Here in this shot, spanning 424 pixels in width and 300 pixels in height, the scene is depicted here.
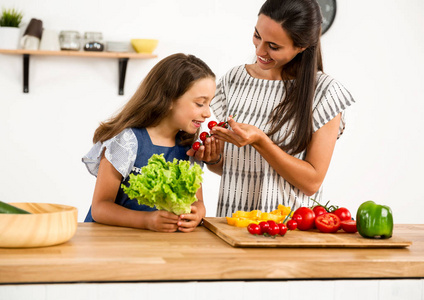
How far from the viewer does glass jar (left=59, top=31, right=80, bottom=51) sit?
4023mm

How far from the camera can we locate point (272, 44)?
2.02m

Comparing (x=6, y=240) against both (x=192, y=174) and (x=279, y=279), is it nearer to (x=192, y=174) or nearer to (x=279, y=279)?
(x=192, y=174)

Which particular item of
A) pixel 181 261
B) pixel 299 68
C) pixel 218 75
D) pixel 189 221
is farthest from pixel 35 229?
pixel 218 75

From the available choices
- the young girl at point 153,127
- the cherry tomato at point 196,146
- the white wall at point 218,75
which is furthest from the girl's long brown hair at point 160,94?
the white wall at point 218,75

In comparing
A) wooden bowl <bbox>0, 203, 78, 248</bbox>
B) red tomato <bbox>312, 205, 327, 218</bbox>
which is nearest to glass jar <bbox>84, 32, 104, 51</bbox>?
red tomato <bbox>312, 205, 327, 218</bbox>

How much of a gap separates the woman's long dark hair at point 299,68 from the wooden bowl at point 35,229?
93 cm

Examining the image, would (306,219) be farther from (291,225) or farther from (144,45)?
(144,45)

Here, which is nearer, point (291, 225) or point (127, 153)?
point (291, 225)

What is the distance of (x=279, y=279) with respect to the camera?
55.2 inches

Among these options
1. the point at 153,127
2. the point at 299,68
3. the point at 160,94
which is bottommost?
the point at 153,127

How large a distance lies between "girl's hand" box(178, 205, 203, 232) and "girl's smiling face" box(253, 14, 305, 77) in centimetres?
65

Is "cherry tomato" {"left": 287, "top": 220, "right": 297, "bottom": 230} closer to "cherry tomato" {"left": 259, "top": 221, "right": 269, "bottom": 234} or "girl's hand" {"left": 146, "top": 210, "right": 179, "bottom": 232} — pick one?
"cherry tomato" {"left": 259, "top": 221, "right": 269, "bottom": 234}

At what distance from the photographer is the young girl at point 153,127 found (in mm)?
1906

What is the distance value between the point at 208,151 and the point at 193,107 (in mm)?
172
